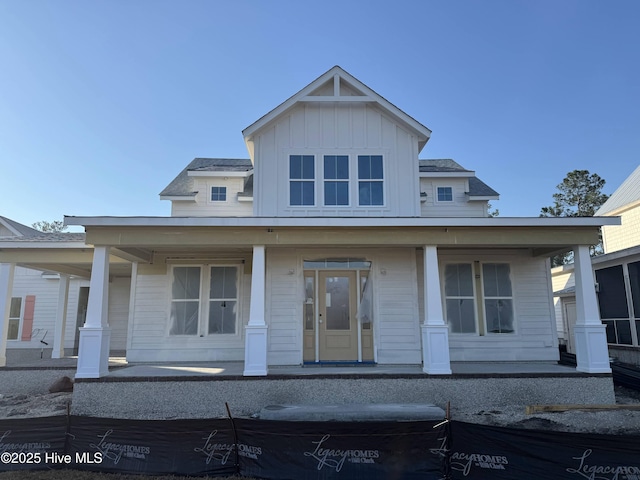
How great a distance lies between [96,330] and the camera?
8312 millimetres

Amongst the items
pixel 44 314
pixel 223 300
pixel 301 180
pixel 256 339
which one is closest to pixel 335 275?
pixel 301 180

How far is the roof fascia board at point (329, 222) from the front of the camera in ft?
28.0

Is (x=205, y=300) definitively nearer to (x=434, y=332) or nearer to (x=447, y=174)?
(x=434, y=332)

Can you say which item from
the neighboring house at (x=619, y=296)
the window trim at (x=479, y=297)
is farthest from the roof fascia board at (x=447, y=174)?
the neighboring house at (x=619, y=296)

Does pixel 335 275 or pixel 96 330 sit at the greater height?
pixel 335 275

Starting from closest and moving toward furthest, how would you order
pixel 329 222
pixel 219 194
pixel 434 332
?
1. pixel 434 332
2. pixel 329 222
3. pixel 219 194

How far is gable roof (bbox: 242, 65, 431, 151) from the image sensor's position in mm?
10508

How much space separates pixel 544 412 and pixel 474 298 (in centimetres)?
321

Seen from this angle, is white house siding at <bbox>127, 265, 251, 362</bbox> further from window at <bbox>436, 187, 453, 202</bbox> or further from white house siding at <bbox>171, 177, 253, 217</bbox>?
window at <bbox>436, 187, 453, 202</bbox>

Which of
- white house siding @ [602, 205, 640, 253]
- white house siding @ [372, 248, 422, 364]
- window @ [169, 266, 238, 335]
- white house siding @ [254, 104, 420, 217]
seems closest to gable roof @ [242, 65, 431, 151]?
white house siding @ [254, 104, 420, 217]

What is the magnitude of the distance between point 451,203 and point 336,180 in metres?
4.98

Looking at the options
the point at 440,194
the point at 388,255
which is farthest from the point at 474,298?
the point at 440,194

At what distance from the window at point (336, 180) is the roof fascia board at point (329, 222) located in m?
→ 1.88

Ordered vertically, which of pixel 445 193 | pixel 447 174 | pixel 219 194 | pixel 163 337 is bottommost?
pixel 163 337
